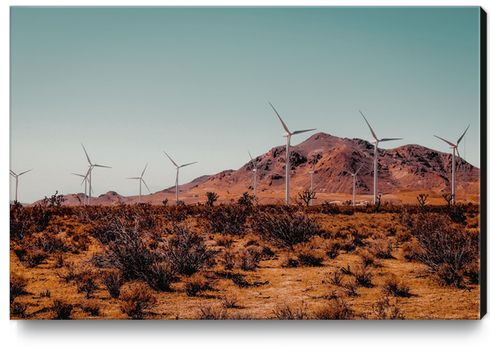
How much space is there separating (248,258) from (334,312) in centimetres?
421

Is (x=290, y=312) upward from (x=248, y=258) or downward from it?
downward

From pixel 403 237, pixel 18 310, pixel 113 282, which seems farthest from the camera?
pixel 403 237

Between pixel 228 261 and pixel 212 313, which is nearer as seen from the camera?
pixel 212 313

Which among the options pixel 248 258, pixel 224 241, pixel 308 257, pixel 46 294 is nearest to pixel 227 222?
pixel 224 241

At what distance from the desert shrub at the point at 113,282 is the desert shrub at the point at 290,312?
12.5 feet

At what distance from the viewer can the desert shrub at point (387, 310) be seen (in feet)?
26.8

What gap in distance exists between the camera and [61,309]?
8359mm

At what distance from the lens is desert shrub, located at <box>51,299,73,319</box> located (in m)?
8.36

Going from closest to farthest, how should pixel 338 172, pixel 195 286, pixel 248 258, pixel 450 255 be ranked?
pixel 195 286 → pixel 450 255 → pixel 248 258 → pixel 338 172

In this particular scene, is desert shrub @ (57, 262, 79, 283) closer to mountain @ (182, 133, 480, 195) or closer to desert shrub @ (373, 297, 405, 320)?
desert shrub @ (373, 297, 405, 320)

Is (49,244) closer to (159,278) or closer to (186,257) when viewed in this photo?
(186,257)

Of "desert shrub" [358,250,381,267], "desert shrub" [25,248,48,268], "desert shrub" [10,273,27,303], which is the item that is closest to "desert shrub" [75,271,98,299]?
"desert shrub" [10,273,27,303]

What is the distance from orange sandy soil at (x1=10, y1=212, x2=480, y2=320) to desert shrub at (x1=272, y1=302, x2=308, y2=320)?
5 cm
